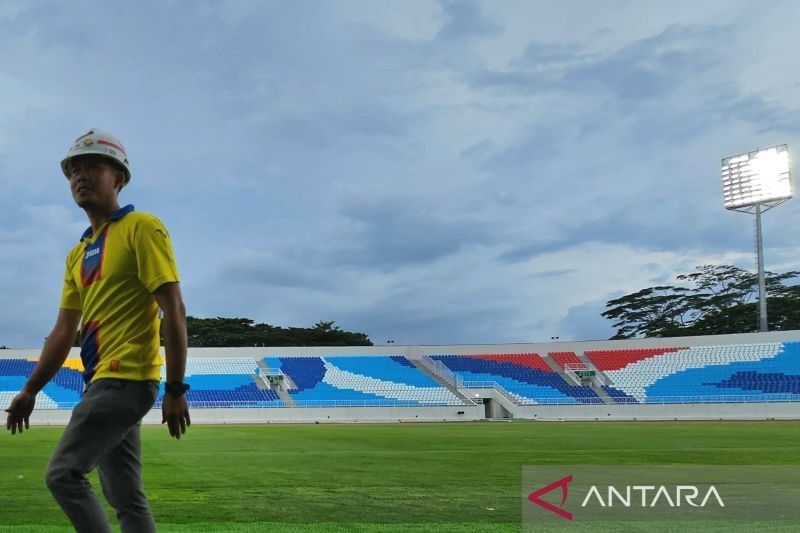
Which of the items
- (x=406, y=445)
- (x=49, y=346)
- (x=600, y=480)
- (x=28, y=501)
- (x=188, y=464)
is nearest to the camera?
(x=49, y=346)

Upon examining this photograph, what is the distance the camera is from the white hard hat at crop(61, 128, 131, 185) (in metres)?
3.54

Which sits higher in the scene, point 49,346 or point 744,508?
point 49,346

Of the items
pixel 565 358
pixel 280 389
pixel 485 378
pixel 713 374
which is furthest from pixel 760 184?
pixel 280 389

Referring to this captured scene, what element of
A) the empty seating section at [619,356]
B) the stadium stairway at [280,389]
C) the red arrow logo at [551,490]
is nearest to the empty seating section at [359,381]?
the stadium stairway at [280,389]

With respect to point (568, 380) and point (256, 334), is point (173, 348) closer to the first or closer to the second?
point (568, 380)

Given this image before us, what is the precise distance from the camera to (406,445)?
749 inches

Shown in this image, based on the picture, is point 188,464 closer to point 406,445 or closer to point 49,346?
point 406,445

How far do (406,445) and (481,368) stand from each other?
3451 cm

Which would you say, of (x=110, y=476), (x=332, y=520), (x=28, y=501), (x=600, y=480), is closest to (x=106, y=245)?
(x=110, y=476)

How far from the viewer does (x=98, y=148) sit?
355cm

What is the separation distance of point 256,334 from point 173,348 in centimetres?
7530

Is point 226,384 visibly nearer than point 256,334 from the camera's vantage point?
Yes

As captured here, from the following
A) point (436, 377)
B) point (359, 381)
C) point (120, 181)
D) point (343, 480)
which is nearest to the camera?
point (120, 181)

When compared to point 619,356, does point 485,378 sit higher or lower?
lower
